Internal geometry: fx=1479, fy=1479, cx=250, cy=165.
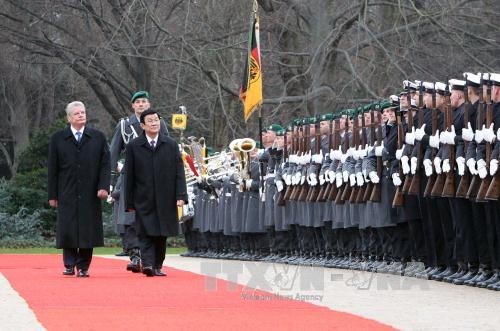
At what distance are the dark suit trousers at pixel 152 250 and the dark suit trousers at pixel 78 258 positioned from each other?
24.1 inches

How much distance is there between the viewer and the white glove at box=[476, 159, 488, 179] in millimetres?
12961

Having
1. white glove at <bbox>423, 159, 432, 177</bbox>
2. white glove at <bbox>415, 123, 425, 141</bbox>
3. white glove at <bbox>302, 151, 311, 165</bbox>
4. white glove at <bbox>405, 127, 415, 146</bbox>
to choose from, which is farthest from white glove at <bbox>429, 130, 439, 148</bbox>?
white glove at <bbox>302, 151, 311, 165</bbox>

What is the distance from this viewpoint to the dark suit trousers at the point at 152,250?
15102 mm

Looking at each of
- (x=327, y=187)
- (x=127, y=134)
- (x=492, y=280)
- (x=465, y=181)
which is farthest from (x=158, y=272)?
(x=492, y=280)

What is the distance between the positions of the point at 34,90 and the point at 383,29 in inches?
629

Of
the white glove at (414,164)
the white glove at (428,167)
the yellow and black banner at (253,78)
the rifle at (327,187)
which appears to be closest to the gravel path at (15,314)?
the white glove at (428,167)

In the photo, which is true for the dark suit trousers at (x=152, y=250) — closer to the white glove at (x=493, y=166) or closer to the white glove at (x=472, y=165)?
the white glove at (x=472, y=165)

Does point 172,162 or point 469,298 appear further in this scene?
point 172,162

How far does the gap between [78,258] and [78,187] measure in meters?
0.74

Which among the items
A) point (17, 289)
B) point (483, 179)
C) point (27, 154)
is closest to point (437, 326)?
point (483, 179)

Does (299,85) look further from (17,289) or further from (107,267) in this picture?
(17,289)

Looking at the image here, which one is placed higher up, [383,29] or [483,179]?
[383,29]

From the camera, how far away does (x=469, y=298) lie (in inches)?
472

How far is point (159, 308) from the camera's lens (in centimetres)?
1075
